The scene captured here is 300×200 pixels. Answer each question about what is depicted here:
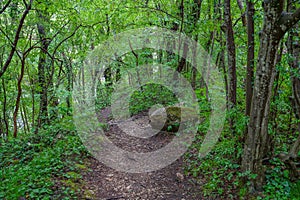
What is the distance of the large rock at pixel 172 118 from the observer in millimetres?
7410

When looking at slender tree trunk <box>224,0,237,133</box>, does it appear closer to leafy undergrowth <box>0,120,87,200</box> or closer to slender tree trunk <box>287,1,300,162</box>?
slender tree trunk <box>287,1,300,162</box>

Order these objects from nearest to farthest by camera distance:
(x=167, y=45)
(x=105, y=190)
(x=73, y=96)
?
(x=105, y=190) → (x=73, y=96) → (x=167, y=45)

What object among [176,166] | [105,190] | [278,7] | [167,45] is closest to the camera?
[278,7]

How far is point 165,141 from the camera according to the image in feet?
23.4

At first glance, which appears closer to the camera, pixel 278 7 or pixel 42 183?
pixel 278 7

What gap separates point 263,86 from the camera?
144 inches

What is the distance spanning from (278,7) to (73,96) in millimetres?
8323

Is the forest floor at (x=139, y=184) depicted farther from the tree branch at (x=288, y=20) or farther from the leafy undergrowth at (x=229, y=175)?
the tree branch at (x=288, y=20)

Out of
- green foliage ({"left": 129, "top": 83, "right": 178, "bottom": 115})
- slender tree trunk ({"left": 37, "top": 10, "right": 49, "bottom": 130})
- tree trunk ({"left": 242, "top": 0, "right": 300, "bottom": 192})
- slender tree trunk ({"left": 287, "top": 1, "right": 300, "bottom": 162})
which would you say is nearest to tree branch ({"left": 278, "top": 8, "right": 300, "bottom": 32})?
tree trunk ({"left": 242, "top": 0, "right": 300, "bottom": 192})

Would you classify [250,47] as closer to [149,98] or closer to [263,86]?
[263,86]

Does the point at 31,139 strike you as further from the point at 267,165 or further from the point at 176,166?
the point at 267,165

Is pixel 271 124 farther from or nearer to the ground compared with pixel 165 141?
farther from the ground

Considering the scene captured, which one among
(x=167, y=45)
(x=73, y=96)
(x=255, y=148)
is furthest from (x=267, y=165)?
(x=167, y=45)

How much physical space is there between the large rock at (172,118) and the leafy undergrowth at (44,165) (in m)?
2.62
